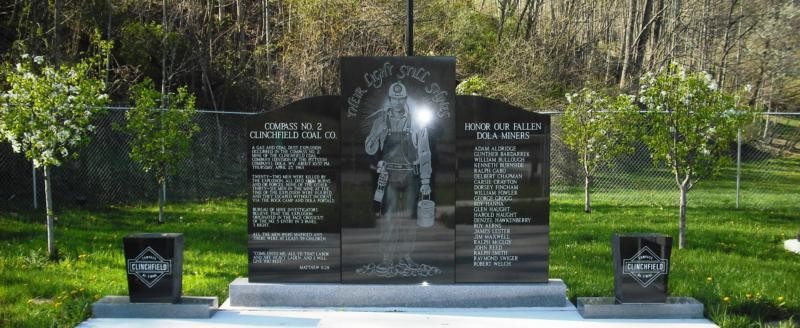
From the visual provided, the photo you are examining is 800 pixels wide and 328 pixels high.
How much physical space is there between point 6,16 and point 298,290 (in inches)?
579

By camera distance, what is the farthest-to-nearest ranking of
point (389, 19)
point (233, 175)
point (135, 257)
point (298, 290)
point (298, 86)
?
1. point (389, 19)
2. point (298, 86)
3. point (233, 175)
4. point (298, 290)
5. point (135, 257)

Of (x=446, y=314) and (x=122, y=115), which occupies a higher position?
(x=122, y=115)

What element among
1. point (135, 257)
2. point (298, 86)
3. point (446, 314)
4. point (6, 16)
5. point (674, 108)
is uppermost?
point (6, 16)

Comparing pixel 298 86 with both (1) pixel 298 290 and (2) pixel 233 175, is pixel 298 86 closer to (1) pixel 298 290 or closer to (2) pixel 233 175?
(2) pixel 233 175

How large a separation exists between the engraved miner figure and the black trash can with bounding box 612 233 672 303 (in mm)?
1893

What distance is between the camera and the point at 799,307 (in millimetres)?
7434

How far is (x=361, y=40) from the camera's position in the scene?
21.9m

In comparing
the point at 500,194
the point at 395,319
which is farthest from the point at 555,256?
the point at 395,319

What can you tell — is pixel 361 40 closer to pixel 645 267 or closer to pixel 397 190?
pixel 397 190

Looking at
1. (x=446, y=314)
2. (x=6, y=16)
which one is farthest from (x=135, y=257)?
(x=6, y=16)

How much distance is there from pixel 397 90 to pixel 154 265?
298cm

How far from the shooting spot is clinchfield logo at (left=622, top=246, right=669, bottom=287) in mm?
6949

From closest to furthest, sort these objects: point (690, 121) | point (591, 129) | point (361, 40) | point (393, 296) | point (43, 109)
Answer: point (393, 296), point (43, 109), point (690, 121), point (591, 129), point (361, 40)

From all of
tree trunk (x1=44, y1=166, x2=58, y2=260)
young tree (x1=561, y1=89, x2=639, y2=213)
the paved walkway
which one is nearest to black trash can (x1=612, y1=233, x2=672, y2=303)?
the paved walkway
